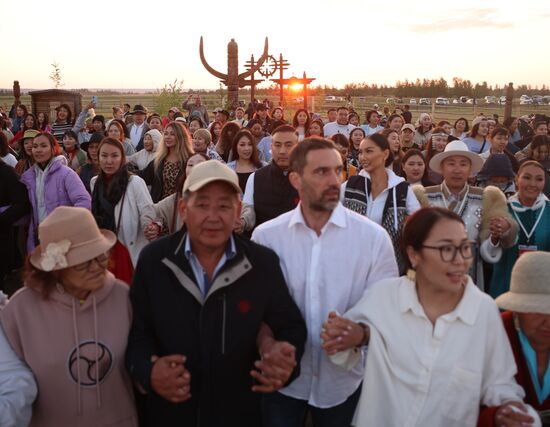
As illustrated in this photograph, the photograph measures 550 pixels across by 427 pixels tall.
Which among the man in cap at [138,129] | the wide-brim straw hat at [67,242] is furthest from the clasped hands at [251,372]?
the man in cap at [138,129]

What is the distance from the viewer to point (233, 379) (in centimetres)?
229

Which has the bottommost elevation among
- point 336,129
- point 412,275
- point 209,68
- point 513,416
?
point 513,416

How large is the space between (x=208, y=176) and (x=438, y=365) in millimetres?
1328

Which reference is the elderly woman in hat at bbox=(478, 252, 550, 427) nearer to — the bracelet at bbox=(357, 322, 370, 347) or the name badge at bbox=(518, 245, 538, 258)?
the bracelet at bbox=(357, 322, 370, 347)

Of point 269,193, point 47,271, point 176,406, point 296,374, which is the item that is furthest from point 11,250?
point 296,374

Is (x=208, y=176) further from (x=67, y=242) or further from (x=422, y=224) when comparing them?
(x=422, y=224)

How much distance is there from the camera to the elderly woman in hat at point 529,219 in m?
4.11

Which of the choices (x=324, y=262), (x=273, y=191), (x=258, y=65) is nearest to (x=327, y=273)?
(x=324, y=262)

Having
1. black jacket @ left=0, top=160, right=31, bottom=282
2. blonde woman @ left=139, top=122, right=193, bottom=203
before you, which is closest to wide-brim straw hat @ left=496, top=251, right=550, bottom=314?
blonde woman @ left=139, top=122, right=193, bottom=203

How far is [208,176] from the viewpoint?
2.27 m

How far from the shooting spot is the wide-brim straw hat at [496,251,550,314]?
7.41ft

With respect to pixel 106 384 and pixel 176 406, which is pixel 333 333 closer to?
pixel 176 406

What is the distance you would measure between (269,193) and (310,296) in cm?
184

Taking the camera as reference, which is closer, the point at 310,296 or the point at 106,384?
the point at 106,384
